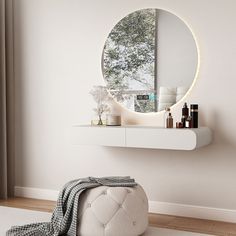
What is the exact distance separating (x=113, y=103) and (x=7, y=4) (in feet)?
5.34

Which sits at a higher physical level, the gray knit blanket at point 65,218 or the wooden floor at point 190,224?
the gray knit blanket at point 65,218

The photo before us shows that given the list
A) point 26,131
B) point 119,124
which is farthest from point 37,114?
point 119,124

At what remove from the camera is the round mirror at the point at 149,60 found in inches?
138

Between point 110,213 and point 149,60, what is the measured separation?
152cm

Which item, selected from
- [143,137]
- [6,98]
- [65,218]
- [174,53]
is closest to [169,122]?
[143,137]

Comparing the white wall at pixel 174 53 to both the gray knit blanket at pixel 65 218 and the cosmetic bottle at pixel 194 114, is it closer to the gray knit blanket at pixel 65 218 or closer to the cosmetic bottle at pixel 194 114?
the cosmetic bottle at pixel 194 114

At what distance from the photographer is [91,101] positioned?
3.91 m

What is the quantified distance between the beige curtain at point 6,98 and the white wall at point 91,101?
0.08 meters

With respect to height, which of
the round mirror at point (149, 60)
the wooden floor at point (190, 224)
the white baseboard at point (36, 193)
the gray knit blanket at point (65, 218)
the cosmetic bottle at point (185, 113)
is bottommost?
the wooden floor at point (190, 224)

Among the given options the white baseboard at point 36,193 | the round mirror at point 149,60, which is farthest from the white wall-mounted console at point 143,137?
the white baseboard at point 36,193

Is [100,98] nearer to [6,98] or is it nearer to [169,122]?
[169,122]

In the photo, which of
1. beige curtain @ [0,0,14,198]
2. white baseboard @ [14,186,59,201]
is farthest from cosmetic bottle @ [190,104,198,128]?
beige curtain @ [0,0,14,198]

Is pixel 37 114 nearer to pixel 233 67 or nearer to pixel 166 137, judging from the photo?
pixel 166 137

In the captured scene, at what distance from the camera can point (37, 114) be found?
13.8 feet
